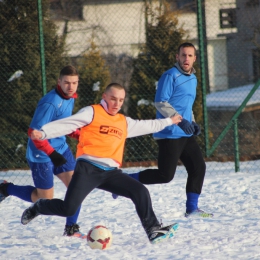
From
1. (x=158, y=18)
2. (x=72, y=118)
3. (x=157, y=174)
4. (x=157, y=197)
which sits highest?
(x=158, y=18)

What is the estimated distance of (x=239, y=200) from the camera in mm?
6988

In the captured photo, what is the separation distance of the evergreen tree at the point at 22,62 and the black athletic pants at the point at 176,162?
4.20 meters

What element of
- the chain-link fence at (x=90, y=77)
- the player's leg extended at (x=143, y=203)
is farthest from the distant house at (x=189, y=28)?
the player's leg extended at (x=143, y=203)

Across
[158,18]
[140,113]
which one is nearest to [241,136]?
[140,113]

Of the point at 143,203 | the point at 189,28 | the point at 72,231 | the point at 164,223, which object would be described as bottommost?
the point at 164,223

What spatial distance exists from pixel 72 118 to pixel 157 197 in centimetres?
294

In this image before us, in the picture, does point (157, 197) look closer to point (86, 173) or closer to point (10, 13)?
point (86, 173)

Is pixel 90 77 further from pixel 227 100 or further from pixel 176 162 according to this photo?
pixel 227 100

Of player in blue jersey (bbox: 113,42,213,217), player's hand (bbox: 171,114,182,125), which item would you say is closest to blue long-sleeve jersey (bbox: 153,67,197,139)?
player in blue jersey (bbox: 113,42,213,217)

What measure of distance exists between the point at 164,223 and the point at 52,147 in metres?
1.42

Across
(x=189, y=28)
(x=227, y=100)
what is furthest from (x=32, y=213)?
(x=189, y=28)

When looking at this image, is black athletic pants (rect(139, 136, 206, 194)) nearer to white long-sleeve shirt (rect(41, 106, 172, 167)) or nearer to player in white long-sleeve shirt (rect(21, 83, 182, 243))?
white long-sleeve shirt (rect(41, 106, 172, 167))

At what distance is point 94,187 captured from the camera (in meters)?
4.86

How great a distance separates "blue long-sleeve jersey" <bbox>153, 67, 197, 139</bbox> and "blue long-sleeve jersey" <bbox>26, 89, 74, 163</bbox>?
3.14 feet
